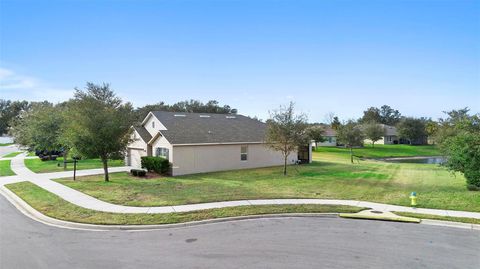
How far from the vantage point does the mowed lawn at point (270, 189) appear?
45.6ft

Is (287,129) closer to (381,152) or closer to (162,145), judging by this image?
(162,145)

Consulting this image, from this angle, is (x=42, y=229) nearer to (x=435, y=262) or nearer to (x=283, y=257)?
(x=283, y=257)

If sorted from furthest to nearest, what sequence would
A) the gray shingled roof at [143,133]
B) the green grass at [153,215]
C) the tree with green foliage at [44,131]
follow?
1. the tree with green foliage at [44,131]
2. the gray shingled roof at [143,133]
3. the green grass at [153,215]

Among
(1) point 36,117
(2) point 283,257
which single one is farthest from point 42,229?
(1) point 36,117

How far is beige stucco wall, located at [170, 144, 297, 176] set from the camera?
23720 mm

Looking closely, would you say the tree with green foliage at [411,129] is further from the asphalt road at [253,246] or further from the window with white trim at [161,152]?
the asphalt road at [253,246]

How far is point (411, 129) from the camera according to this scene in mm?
72812

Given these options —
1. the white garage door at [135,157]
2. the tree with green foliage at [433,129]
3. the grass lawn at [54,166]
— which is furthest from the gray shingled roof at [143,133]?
the tree with green foliage at [433,129]

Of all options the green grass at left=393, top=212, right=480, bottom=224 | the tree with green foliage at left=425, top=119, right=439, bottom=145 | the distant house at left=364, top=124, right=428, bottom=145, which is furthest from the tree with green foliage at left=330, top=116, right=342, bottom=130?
the green grass at left=393, top=212, right=480, bottom=224

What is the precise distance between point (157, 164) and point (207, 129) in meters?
6.09

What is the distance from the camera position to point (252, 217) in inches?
452

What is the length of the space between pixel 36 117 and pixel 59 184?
61.2 feet

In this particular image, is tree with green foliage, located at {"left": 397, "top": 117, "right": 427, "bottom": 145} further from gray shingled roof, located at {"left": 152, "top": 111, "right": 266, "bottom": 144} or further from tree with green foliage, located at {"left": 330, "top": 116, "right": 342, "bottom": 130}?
gray shingled roof, located at {"left": 152, "top": 111, "right": 266, "bottom": 144}

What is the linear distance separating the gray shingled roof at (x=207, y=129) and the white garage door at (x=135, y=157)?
3824 mm
